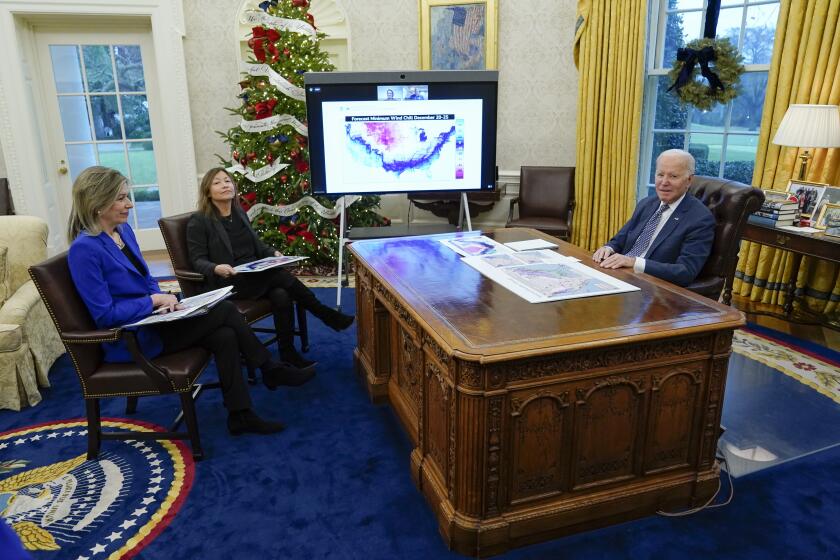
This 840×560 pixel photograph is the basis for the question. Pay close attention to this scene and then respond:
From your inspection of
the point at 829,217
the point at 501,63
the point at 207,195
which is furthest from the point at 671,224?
the point at 501,63

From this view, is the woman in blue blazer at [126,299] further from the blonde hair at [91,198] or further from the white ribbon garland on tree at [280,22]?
the white ribbon garland on tree at [280,22]

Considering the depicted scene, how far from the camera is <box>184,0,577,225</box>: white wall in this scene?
5.58 m

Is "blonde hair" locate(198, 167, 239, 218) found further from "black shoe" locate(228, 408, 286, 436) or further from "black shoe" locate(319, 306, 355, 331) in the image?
"black shoe" locate(228, 408, 286, 436)

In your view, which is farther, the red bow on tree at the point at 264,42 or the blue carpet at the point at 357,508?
the red bow on tree at the point at 264,42

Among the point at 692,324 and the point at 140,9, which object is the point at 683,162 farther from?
the point at 140,9

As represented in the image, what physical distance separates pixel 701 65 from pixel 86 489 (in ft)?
15.1

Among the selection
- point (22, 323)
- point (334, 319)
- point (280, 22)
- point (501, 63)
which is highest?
point (280, 22)

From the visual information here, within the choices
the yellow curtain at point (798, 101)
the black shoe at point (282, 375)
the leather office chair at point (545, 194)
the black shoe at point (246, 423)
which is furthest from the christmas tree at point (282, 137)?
the yellow curtain at point (798, 101)

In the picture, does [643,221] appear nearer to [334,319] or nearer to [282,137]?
[334,319]

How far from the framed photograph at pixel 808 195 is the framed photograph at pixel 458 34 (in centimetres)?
283

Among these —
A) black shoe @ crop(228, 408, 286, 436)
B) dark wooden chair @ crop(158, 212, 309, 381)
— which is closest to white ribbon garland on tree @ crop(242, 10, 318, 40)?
dark wooden chair @ crop(158, 212, 309, 381)

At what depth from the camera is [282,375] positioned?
3035mm

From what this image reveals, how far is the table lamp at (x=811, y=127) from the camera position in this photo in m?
3.63

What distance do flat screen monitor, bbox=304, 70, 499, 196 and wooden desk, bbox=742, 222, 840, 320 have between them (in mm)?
1720
